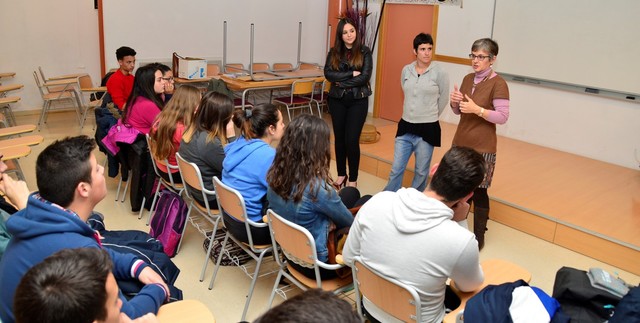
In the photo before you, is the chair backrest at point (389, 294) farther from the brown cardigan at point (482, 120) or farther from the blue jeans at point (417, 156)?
the blue jeans at point (417, 156)

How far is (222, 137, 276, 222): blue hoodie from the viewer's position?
2.95 meters

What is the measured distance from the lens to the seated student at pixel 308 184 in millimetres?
2498

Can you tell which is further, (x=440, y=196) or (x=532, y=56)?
(x=532, y=56)

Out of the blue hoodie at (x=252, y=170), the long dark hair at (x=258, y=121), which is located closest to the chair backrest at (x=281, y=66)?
the long dark hair at (x=258, y=121)

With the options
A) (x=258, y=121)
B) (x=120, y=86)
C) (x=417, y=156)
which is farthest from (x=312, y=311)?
(x=120, y=86)

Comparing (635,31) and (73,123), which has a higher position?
(635,31)

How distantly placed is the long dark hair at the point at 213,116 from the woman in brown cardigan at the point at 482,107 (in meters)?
1.50

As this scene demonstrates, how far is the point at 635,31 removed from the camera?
491 centimetres

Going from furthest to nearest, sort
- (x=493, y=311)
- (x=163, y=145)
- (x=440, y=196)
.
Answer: (x=163, y=145), (x=440, y=196), (x=493, y=311)

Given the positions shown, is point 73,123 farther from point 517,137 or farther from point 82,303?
A: point 82,303

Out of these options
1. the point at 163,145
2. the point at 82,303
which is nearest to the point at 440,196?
the point at 82,303

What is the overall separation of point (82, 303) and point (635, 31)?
207 inches

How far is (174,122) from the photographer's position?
146 inches

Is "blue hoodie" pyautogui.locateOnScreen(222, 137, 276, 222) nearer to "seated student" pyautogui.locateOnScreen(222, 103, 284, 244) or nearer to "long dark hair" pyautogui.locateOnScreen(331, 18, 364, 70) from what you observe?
"seated student" pyautogui.locateOnScreen(222, 103, 284, 244)
